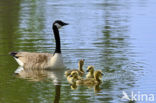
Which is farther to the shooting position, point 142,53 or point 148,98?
point 142,53

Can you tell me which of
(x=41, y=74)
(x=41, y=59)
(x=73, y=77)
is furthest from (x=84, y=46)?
(x=73, y=77)

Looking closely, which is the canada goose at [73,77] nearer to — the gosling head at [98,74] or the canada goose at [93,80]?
the canada goose at [93,80]

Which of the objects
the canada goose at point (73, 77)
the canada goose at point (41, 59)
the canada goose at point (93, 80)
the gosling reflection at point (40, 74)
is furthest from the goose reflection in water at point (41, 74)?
the canada goose at point (93, 80)

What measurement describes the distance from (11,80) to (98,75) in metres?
2.22

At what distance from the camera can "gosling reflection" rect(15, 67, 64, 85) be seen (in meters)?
14.9

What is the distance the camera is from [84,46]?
61.6 feet

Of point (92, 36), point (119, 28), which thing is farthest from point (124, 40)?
point (119, 28)

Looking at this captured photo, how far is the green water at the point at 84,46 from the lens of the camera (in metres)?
13.3

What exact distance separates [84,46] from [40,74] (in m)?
3.45

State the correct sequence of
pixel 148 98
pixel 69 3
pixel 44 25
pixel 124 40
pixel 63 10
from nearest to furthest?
1. pixel 148 98
2. pixel 124 40
3. pixel 44 25
4. pixel 63 10
5. pixel 69 3

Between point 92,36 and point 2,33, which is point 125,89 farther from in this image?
point 2,33

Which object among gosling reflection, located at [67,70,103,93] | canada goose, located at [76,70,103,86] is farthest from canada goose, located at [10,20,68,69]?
canada goose, located at [76,70,103,86]

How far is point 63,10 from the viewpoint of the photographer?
97.8 feet

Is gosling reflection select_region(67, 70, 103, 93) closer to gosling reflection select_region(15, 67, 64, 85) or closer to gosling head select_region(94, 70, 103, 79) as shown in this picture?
gosling head select_region(94, 70, 103, 79)
